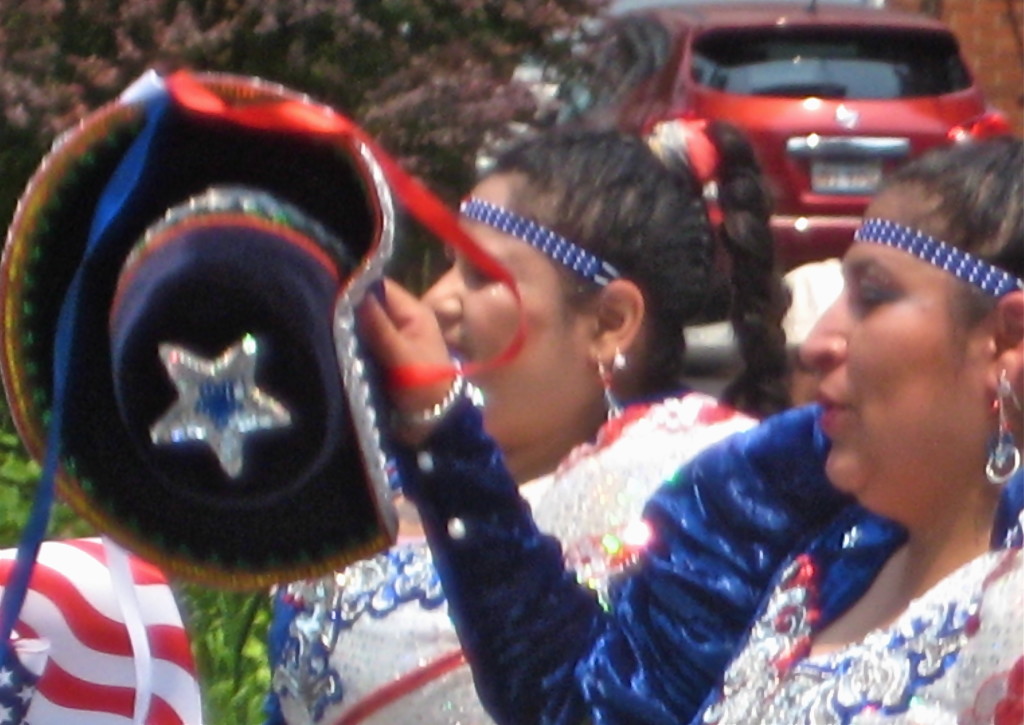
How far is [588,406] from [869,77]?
19.5 ft

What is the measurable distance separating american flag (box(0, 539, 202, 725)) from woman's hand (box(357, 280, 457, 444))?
0.38 meters

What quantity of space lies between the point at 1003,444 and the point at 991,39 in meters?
8.43

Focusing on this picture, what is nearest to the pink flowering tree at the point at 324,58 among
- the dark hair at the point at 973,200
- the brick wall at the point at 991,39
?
the dark hair at the point at 973,200

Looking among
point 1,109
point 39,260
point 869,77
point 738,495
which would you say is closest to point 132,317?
point 39,260

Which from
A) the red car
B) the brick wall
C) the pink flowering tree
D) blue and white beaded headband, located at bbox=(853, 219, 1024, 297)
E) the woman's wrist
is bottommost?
the brick wall

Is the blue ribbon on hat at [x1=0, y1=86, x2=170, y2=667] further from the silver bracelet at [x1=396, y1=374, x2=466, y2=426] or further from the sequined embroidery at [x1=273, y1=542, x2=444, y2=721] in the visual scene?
the sequined embroidery at [x1=273, y1=542, x2=444, y2=721]

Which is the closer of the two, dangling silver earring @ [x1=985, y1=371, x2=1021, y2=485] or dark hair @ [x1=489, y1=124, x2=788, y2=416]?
dangling silver earring @ [x1=985, y1=371, x2=1021, y2=485]

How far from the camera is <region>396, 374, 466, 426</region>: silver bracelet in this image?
1386 mm

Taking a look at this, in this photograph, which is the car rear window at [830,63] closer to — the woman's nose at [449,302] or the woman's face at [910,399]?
the woman's nose at [449,302]

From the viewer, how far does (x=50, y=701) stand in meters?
1.68

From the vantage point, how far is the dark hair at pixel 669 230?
2.06 meters

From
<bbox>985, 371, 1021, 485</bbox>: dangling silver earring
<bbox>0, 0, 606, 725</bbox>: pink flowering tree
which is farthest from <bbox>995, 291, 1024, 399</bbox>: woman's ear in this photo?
<bbox>0, 0, 606, 725</bbox>: pink flowering tree

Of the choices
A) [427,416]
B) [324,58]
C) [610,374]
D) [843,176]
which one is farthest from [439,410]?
[843,176]

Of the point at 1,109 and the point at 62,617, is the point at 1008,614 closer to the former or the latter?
the point at 62,617
